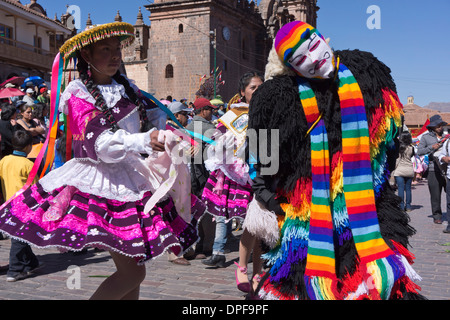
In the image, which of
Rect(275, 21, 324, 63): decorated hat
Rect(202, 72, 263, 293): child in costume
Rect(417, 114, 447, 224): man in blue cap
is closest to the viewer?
Rect(275, 21, 324, 63): decorated hat

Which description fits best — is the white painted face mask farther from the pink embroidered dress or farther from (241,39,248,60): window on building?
(241,39,248,60): window on building

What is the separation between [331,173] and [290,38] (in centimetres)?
85

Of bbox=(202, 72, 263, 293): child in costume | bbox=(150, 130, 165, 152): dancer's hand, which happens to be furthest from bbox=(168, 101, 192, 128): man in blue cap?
bbox=(150, 130, 165, 152): dancer's hand

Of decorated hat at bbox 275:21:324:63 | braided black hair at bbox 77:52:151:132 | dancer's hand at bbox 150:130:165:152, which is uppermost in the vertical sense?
decorated hat at bbox 275:21:324:63

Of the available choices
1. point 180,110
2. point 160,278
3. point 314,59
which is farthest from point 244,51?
point 314,59

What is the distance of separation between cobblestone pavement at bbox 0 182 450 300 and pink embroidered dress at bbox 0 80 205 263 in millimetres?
1511

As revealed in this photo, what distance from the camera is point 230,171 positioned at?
18.7ft

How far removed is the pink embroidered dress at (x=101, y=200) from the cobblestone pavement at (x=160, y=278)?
151cm

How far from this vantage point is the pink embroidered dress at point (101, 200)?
277 cm

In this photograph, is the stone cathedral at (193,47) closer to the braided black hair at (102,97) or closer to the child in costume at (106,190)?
the braided black hair at (102,97)

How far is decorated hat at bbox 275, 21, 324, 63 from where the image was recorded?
298cm

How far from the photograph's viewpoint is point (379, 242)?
2.87m

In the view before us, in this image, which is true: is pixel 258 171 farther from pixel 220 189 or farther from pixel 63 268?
pixel 63 268

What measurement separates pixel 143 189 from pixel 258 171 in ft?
2.40
